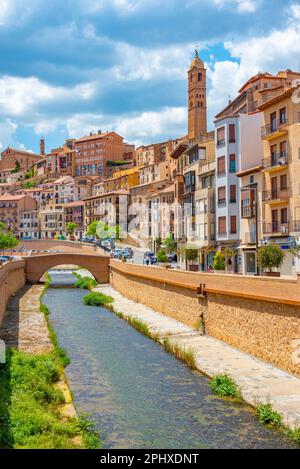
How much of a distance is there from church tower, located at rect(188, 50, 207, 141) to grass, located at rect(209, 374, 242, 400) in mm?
116110

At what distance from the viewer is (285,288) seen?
2072 cm

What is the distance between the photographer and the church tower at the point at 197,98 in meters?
133

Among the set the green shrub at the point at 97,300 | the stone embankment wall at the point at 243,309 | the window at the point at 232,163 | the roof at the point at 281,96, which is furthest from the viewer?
the green shrub at the point at 97,300

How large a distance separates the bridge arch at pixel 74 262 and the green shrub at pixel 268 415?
55.2 meters

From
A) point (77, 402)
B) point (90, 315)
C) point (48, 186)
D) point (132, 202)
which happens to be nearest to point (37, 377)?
point (77, 402)

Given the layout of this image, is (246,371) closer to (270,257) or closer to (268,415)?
(268,415)

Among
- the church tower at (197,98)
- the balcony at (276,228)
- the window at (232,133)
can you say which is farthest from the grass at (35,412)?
the church tower at (197,98)

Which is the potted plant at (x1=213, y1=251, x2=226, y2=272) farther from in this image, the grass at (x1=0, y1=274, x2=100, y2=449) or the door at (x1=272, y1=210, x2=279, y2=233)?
the grass at (x1=0, y1=274, x2=100, y2=449)

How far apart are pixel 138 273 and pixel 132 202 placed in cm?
7332

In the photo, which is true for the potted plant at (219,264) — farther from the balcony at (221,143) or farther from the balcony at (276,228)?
the balcony at (221,143)

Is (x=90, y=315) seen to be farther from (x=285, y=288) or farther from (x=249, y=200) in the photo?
(x=285, y=288)

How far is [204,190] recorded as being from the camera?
55.8 meters

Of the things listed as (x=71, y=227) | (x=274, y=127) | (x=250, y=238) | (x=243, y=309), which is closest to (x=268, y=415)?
(x=243, y=309)

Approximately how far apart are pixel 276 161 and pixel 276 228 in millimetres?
4764
